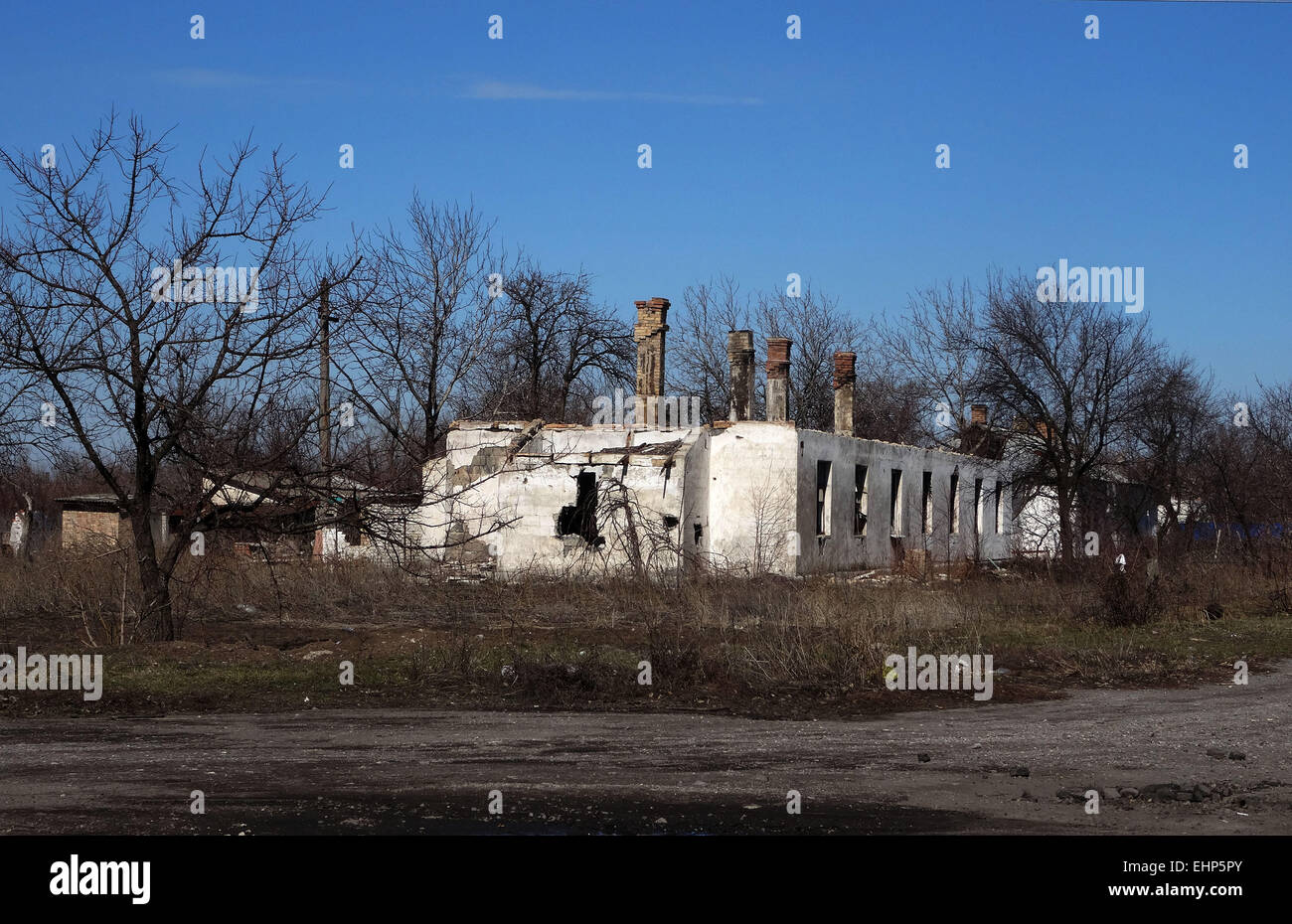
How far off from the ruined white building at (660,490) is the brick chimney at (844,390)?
1584 mm

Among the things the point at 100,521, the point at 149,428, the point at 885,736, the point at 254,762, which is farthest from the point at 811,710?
the point at 100,521

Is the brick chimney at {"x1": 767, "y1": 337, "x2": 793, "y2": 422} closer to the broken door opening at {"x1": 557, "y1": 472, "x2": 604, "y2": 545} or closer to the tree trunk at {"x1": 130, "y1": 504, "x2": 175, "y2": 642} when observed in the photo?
the broken door opening at {"x1": 557, "y1": 472, "x2": 604, "y2": 545}

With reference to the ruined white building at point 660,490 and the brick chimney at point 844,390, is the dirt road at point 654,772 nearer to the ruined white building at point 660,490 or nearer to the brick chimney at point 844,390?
the ruined white building at point 660,490

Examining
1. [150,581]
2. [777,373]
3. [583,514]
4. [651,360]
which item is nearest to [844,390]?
[777,373]

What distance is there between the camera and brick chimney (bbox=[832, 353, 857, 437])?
1316 inches

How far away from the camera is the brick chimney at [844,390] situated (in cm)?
3344

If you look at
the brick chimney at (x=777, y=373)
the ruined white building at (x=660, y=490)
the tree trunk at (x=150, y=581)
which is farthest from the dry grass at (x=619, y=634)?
the brick chimney at (x=777, y=373)

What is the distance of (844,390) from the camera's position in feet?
111

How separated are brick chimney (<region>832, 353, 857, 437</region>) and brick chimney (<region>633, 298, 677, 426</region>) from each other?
5.10m

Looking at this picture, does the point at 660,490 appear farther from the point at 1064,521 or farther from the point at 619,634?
the point at 1064,521

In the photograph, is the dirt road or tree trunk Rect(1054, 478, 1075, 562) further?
tree trunk Rect(1054, 478, 1075, 562)

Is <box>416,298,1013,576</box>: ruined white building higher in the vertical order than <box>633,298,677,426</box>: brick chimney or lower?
lower

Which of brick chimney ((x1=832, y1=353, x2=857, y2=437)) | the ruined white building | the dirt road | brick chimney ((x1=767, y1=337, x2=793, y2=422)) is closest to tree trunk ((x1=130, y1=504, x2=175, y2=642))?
the dirt road

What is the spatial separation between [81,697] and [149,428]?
370cm
